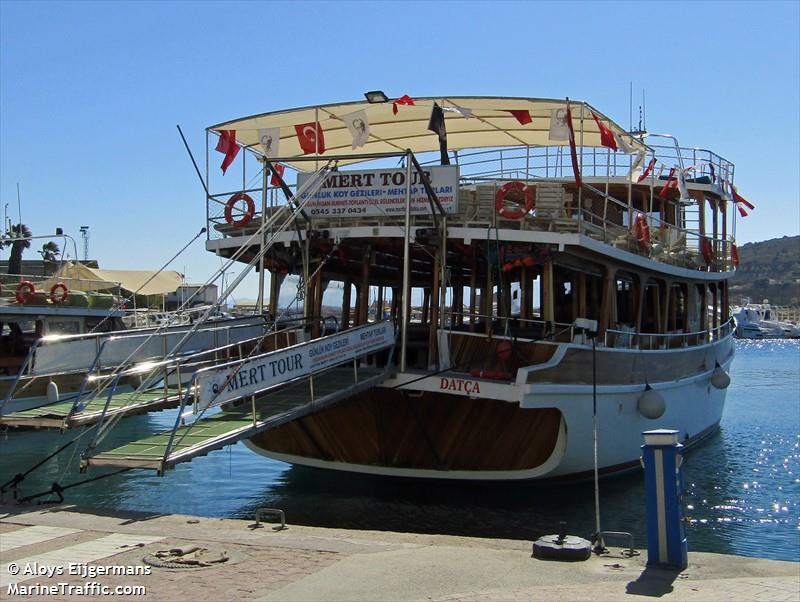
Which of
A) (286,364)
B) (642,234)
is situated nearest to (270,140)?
(286,364)

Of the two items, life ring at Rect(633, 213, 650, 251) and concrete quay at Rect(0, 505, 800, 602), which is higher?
life ring at Rect(633, 213, 650, 251)

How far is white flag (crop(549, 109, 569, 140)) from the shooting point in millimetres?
15117

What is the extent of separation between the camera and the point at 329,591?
7.25m

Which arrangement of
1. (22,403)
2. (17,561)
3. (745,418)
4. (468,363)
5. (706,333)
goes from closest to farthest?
Result: (17,561) → (468,363) → (706,333) → (22,403) → (745,418)

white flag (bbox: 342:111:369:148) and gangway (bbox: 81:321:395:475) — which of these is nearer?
gangway (bbox: 81:321:395:475)

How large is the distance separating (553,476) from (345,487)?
13.0 feet

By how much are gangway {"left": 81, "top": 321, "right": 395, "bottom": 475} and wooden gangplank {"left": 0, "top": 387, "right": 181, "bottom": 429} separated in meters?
0.66

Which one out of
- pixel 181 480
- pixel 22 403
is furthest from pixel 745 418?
pixel 22 403

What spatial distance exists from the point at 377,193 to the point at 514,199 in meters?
2.32

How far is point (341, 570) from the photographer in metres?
7.91

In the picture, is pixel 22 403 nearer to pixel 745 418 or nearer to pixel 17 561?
pixel 17 561

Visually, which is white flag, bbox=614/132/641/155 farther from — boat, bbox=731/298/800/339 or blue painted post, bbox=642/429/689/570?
boat, bbox=731/298/800/339

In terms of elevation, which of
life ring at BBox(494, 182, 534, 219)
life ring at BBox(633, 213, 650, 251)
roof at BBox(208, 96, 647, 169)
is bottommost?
life ring at BBox(633, 213, 650, 251)

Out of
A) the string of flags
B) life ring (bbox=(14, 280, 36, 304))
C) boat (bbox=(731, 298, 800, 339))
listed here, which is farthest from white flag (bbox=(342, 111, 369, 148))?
boat (bbox=(731, 298, 800, 339))
